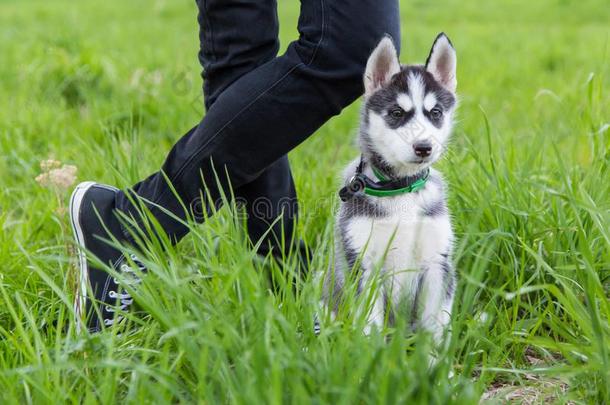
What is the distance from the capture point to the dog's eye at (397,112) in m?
2.48

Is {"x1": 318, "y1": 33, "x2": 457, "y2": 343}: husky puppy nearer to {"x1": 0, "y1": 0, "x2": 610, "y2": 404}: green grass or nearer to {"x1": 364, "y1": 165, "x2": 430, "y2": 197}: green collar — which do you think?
{"x1": 364, "y1": 165, "x2": 430, "y2": 197}: green collar

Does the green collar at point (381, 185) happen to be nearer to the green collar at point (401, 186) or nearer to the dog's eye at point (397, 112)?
the green collar at point (401, 186)

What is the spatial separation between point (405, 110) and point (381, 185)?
273 millimetres

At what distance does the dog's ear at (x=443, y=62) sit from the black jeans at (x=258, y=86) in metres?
0.15

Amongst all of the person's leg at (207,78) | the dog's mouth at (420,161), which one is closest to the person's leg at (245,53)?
the person's leg at (207,78)

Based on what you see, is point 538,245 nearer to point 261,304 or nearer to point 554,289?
point 554,289

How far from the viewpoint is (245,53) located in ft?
8.52

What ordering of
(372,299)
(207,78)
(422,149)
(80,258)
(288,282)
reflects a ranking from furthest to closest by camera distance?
1. (207,78)
2. (80,258)
3. (422,149)
4. (372,299)
5. (288,282)

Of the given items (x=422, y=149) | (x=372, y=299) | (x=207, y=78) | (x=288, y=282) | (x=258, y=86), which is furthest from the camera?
(x=207, y=78)

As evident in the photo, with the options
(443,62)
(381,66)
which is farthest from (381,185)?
(443,62)

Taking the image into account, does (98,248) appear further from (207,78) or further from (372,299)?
(372,299)

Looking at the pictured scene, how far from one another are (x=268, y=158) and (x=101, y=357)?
0.92 m

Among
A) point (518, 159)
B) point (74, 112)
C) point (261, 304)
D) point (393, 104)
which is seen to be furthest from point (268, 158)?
point (74, 112)

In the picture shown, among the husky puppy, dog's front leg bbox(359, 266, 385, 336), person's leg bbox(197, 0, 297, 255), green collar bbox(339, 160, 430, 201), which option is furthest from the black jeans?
dog's front leg bbox(359, 266, 385, 336)
